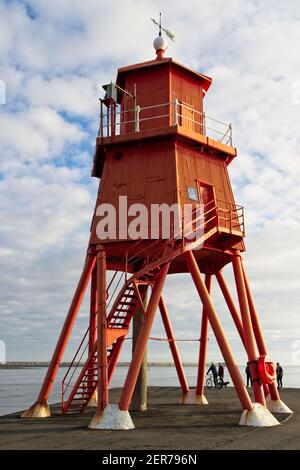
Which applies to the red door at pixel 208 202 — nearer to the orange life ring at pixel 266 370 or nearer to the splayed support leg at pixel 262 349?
the splayed support leg at pixel 262 349

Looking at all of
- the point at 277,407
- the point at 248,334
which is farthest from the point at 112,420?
the point at 277,407

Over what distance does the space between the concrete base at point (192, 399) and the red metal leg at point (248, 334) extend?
22.1ft

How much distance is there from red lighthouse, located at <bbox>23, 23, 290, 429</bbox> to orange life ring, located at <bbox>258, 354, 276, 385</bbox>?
38 millimetres

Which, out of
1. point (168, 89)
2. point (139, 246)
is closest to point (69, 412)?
point (139, 246)

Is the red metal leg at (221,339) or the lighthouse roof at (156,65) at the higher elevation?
the lighthouse roof at (156,65)

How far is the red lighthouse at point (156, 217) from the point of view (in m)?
20.1

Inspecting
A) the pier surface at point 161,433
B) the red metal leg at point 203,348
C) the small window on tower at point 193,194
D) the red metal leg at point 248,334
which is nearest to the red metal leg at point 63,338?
the pier surface at point 161,433

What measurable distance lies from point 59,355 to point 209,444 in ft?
29.0

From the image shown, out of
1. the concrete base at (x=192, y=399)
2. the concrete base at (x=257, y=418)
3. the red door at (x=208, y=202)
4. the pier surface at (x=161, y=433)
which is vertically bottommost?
the pier surface at (x=161, y=433)

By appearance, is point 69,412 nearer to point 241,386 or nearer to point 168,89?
point 241,386

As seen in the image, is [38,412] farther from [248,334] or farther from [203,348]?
[248,334]

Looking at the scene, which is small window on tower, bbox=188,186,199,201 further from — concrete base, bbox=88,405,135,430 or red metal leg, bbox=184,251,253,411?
concrete base, bbox=88,405,135,430

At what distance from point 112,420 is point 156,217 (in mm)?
7957
